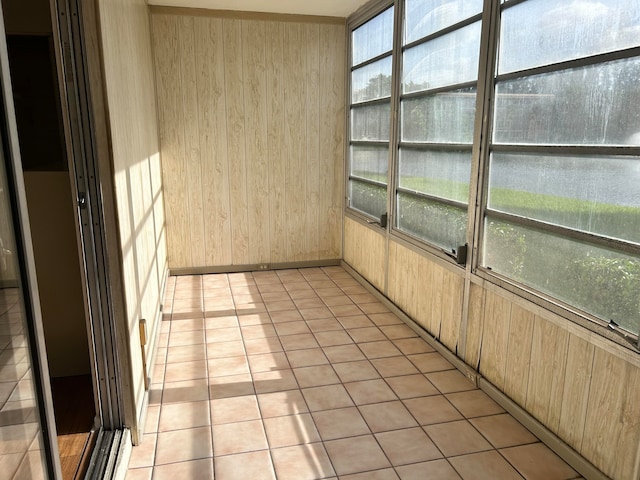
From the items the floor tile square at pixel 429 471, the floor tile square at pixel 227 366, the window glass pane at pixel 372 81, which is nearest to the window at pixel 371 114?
the window glass pane at pixel 372 81

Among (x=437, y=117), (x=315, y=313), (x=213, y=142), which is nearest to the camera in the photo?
(x=437, y=117)

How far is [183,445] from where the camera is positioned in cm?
229

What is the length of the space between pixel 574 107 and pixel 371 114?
2486 millimetres

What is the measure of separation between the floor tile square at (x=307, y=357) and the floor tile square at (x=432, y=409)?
2.21ft

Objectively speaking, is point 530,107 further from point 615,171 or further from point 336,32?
point 336,32

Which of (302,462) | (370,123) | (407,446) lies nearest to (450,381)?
(407,446)

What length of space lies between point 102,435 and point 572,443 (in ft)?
6.78

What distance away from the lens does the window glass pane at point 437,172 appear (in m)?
2.93

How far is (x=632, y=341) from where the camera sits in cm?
181

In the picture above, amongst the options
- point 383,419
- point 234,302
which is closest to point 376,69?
point 234,302

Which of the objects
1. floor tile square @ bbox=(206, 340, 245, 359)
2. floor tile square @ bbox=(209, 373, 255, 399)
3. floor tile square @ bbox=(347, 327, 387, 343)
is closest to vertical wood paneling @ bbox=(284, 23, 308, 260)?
floor tile square @ bbox=(347, 327, 387, 343)

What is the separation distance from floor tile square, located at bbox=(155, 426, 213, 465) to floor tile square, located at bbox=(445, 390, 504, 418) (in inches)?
51.5

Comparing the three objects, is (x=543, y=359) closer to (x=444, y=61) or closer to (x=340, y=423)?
(x=340, y=423)

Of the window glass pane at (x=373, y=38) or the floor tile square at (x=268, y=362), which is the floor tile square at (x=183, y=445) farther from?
the window glass pane at (x=373, y=38)
